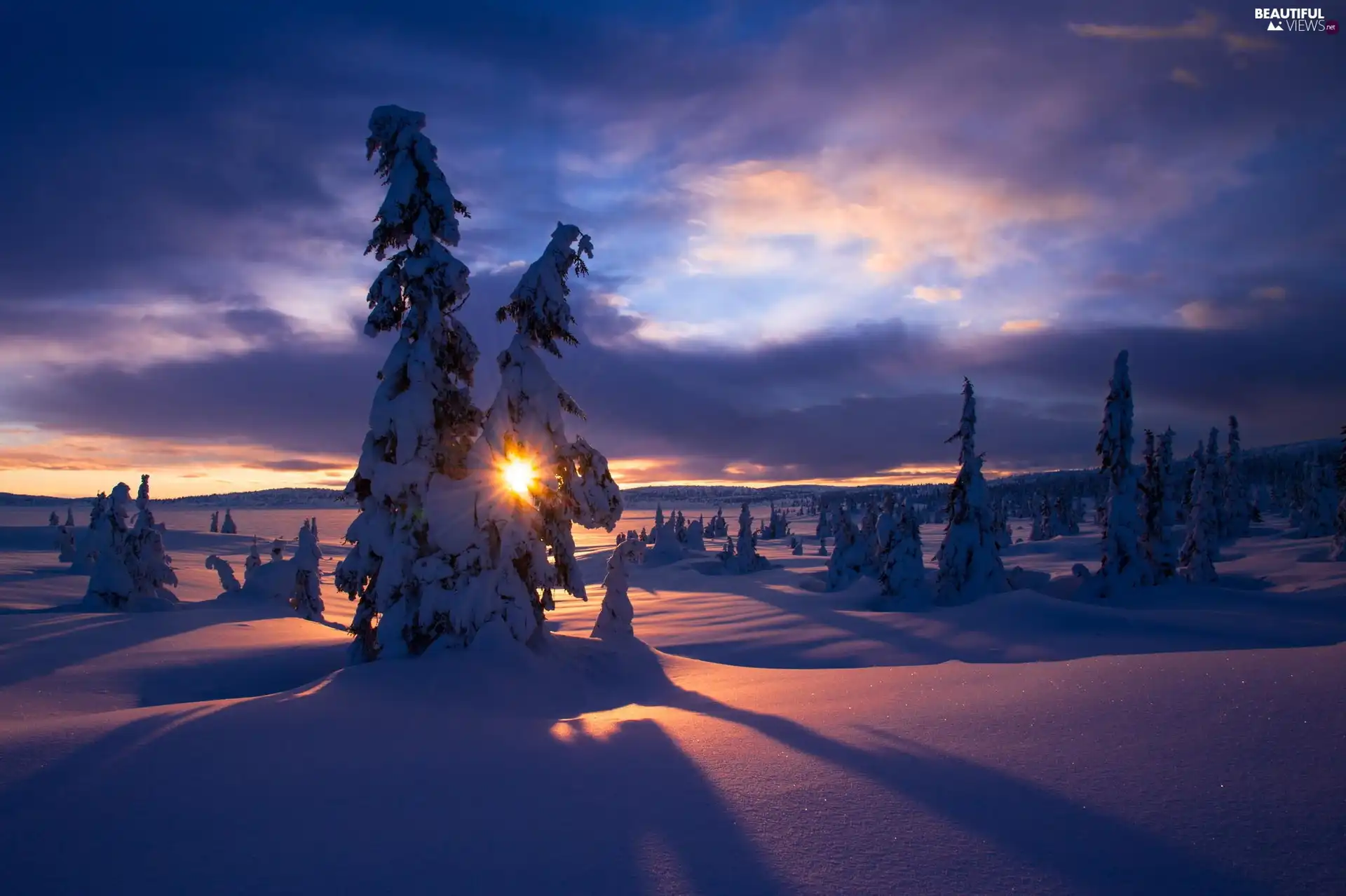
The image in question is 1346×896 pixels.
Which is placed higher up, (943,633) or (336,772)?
(336,772)

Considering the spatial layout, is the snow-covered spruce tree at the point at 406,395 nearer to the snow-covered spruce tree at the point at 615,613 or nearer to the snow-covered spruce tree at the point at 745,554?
the snow-covered spruce tree at the point at 615,613

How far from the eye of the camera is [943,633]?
21609 millimetres

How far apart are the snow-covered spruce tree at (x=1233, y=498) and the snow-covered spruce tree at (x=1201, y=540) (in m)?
25.3

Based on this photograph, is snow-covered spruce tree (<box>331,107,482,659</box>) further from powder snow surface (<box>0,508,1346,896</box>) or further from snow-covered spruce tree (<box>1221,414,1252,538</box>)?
snow-covered spruce tree (<box>1221,414,1252,538</box>)

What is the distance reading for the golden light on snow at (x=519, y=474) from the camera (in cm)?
1330

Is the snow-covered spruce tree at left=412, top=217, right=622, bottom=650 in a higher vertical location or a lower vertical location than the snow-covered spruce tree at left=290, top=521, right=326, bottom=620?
higher

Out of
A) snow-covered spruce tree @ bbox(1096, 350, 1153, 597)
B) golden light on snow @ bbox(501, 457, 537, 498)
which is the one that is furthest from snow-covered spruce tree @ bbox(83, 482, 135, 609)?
snow-covered spruce tree @ bbox(1096, 350, 1153, 597)

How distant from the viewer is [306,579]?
29.5m

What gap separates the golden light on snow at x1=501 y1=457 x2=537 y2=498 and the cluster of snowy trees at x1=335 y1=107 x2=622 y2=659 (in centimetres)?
3

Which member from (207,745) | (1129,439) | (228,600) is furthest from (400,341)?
(1129,439)

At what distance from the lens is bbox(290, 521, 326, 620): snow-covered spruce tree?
29.2m

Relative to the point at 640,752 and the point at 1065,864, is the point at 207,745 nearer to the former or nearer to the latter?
the point at 640,752

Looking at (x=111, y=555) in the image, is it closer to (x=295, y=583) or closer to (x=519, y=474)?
(x=295, y=583)

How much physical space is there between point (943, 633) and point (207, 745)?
20831 mm
